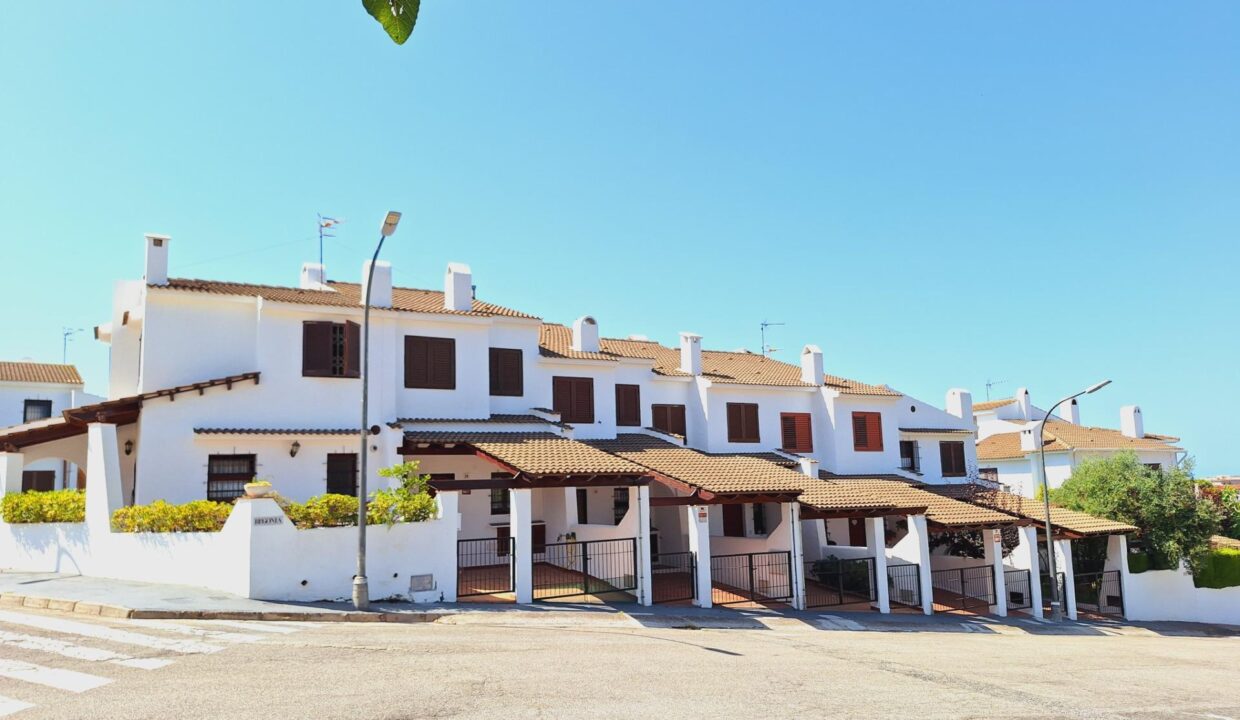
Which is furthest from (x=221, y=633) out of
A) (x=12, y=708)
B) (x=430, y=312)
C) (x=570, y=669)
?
(x=430, y=312)

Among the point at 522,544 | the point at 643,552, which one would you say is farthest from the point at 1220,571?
the point at 522,544

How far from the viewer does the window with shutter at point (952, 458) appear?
35.9 metres

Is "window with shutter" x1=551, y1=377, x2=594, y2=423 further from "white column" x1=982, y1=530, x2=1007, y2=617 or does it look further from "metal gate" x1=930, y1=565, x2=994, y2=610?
"white column" x1=982, y1=530, x2=1007, y2=617

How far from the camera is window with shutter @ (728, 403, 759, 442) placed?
31.2 meters

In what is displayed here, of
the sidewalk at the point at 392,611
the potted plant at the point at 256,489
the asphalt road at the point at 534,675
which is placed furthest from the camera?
the potted plant at the point at 256,489

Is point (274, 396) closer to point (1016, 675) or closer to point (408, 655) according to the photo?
point (408, 655)

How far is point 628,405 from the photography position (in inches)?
1156

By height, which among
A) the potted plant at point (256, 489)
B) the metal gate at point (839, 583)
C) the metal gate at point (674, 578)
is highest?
the potted plant at point (256, 489)

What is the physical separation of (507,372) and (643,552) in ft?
28.2

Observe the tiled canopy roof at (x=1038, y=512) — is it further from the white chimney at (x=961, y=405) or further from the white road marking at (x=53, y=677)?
the white road marking at (x=53, y=677)

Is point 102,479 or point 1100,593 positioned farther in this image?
point 1100,593

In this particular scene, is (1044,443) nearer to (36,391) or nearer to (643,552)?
(643,552)

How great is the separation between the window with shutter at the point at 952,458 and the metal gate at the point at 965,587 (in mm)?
8462

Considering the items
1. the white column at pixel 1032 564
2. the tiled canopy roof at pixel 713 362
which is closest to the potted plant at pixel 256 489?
the tiled canopy roof at pixel 713 362
